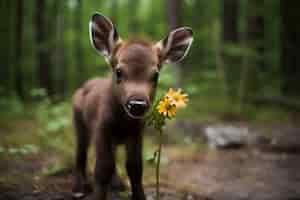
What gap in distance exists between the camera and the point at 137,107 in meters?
3.67

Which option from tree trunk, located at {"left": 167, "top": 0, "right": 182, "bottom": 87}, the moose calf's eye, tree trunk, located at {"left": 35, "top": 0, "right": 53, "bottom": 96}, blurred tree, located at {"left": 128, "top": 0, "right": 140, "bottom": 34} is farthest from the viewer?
blurred tree, located at {"left": 128, "top": 0, "right": 140, "bottom": 34}

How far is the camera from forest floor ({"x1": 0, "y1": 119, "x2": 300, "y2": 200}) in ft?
16.9

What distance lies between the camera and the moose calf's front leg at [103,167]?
4.33 meters

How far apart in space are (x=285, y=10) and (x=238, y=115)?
505 cm

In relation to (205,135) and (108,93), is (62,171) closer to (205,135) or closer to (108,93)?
(108,93)

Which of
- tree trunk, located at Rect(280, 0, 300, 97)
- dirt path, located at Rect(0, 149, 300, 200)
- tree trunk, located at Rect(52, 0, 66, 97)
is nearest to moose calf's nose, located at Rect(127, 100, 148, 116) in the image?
dirt path, located at Rect(0, 149, 300, 200)

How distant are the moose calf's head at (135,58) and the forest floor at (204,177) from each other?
4.81ft

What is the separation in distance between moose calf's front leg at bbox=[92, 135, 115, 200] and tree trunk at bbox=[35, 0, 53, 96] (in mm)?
8637

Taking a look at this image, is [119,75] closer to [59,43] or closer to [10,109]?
[10,109]

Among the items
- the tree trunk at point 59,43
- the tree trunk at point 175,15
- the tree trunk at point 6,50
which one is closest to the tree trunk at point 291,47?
the tree trunk at point 175,15

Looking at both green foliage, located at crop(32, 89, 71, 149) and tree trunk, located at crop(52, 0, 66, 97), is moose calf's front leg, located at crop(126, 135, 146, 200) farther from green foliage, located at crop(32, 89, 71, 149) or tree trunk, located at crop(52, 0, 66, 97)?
tree trunk, located at crop(52, 0, 66, 97)

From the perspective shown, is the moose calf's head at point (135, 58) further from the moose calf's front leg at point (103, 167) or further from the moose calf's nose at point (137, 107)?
the moose calf's front leg at point (103, 167)

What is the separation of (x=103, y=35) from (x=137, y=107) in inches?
50.5

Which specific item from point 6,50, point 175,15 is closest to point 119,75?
point 175,15
